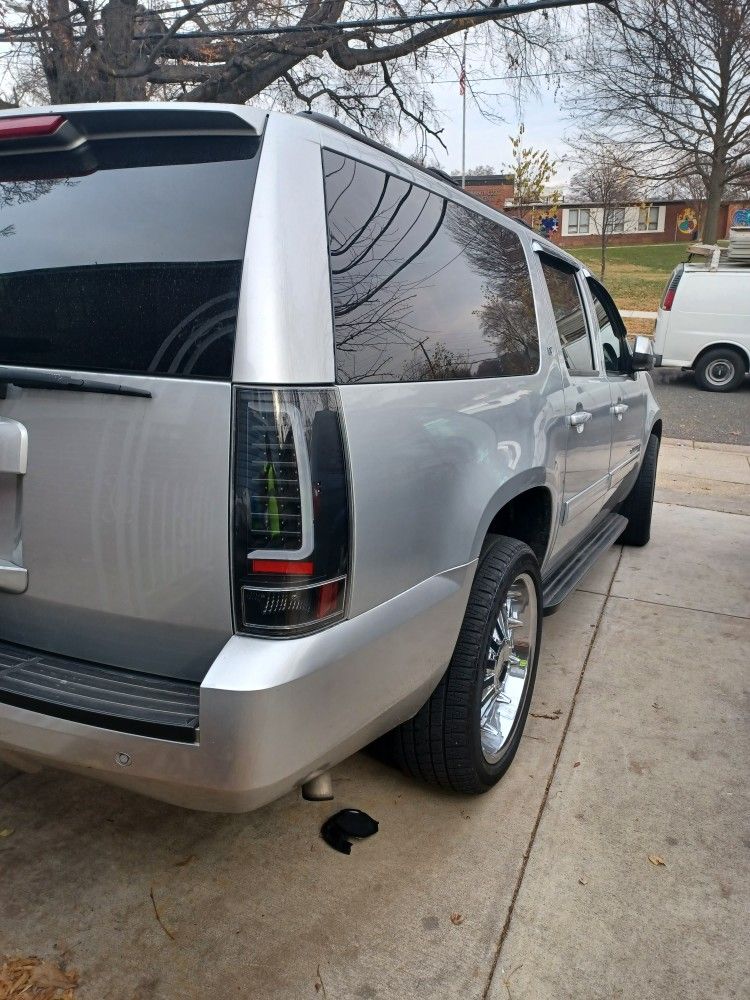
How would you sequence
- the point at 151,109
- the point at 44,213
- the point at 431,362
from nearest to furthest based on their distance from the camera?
1. the point at 151,109
2. the point at 44,213
3. the point at 431,362

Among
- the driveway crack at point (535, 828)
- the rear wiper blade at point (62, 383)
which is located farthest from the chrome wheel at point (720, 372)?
the rear wiper blade at point (62, 383)

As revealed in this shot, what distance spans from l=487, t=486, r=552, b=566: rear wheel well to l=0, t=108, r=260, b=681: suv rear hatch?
4.92 ft

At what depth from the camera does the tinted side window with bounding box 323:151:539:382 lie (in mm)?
1962

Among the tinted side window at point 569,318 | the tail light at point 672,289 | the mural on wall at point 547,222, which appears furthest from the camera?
the mural on wall at point 547,222

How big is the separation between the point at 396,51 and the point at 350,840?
13.2 metres

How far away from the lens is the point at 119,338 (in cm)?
186

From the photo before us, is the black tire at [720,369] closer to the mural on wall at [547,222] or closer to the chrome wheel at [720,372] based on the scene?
the chrome wheel at [720,372]

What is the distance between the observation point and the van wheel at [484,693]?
252 centimetres

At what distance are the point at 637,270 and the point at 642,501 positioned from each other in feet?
105

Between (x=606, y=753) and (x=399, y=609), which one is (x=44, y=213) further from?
(x=606, y=753)

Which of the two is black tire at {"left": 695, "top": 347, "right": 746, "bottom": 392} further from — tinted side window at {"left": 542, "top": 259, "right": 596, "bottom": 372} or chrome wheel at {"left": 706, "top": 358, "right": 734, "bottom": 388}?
tinted side window at {"left": 542, "top": 259, "right": 596, "bottom": 372}

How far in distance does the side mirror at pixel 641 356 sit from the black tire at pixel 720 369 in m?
9.69

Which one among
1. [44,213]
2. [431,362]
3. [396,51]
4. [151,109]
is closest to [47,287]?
[44,213]

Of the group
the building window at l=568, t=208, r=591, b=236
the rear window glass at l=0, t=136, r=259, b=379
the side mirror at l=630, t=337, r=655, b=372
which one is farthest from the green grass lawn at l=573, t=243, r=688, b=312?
the rear window glass at l=0, t=136, r=259, b=379
